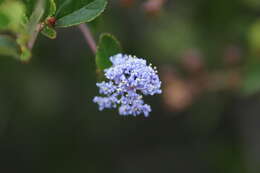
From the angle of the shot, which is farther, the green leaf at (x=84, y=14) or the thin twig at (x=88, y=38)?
the thin twig at (x=88, y=38)

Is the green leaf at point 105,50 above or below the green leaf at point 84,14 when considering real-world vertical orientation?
below

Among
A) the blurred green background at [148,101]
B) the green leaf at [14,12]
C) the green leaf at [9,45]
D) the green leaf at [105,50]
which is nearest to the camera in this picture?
the green leaf at [105,50]

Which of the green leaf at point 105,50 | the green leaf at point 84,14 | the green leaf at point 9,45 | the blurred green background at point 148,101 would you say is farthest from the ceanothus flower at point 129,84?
the blurred green background at point 148,101

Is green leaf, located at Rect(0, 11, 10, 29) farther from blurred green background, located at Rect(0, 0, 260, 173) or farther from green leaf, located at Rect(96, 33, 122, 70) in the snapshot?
blurred green background, located at Rect(0, 0, 260, 173)

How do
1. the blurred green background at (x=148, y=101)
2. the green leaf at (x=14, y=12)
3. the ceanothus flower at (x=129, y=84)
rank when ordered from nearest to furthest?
the ceanothus flower at (x=129, y=84)
the green leaf at (x=14, y=12)
the blurred green background at (x=148, y=101)

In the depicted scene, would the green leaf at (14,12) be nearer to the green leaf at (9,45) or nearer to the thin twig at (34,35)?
the green leaf at (9,45)

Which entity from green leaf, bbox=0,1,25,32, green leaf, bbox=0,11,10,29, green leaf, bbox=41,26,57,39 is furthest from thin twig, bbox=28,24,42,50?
green leaf, bbox=0,1,25,32
